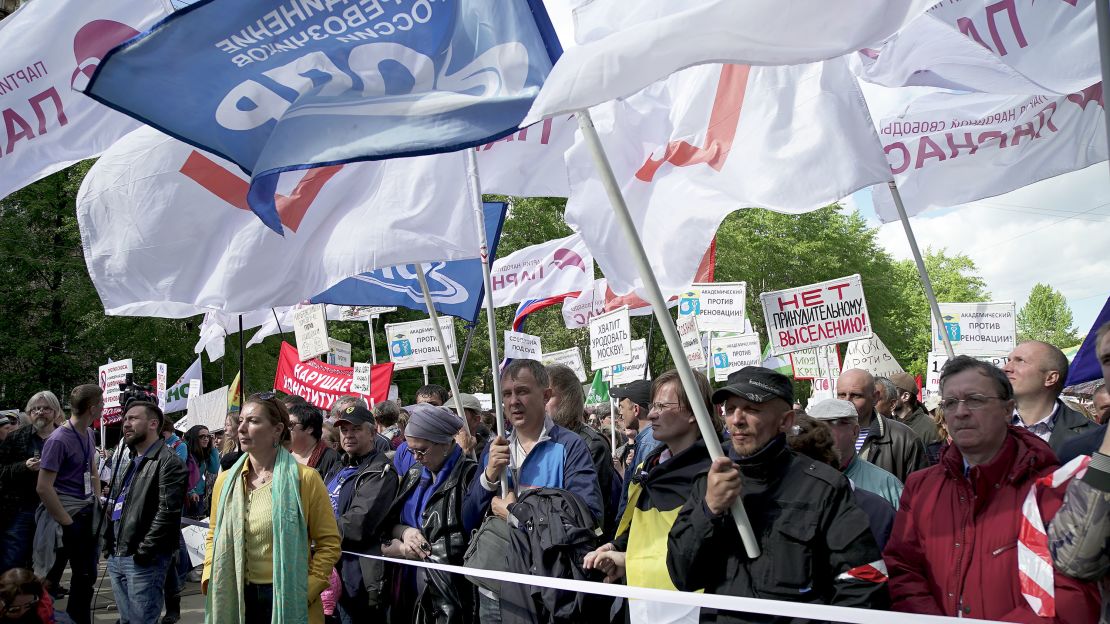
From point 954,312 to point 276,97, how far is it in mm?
11619

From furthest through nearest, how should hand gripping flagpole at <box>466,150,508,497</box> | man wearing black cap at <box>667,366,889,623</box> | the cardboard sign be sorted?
the cardboard sign < hand gripping flagpole at <box>466,150,508,497</box> < man wearing black cap at <box>667,366,889,623</box>

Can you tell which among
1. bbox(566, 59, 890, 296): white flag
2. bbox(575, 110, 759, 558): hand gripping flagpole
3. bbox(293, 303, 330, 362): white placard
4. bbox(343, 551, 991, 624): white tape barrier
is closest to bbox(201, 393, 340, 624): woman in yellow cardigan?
bbox(343, 551, 991, 624): white tape barrier

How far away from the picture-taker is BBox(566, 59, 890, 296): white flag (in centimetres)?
492

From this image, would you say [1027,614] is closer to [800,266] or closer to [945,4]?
[945,4]

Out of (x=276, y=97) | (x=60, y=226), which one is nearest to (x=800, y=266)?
(x=60, y=226)

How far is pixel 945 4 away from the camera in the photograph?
4922 mm

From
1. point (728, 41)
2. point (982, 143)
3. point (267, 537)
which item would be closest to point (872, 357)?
point (982, 143)

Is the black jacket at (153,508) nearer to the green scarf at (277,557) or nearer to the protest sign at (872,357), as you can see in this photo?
the green scarf at (277,557)

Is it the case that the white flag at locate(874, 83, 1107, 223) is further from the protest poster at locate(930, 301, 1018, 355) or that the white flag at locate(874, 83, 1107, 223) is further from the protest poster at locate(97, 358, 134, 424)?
the protest poster at locate(97, 358, 134, 424)

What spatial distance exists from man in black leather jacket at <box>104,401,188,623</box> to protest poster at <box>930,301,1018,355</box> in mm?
9923

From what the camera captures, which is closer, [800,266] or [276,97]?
[276,97]

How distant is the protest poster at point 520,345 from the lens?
1518 centimetres

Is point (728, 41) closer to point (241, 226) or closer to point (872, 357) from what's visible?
point (241, 226)

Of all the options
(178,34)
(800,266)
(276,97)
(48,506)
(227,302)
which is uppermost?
(800,266)
